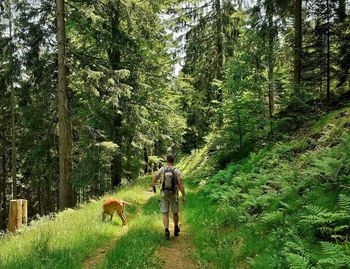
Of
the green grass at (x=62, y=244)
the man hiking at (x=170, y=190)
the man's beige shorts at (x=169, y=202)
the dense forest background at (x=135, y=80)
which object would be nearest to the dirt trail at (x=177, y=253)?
the man hiking at (x=170, y=190)

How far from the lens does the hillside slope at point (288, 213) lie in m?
5.34

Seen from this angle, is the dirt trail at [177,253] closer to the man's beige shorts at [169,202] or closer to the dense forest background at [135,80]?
the man's beige shorts at [169,202]

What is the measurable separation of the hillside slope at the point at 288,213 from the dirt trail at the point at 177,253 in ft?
0.85

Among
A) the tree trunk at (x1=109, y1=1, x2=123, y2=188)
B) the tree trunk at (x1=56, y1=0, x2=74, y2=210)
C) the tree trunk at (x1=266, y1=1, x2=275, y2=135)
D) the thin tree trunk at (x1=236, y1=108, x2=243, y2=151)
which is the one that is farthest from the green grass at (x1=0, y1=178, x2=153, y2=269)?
the tree trunk at (x1=109, y1=1, x2=123, y2=188)

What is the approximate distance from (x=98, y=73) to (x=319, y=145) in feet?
28.4

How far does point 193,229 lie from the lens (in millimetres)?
9664

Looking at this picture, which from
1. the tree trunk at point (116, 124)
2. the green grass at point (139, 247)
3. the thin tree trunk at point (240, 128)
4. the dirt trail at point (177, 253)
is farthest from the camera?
the tree trunk at point (116, 124)

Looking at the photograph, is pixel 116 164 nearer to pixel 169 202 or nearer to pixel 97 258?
pixel 169 202

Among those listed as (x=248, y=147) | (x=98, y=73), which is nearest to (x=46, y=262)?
(x=98, y=73)

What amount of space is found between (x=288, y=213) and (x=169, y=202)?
3.34m

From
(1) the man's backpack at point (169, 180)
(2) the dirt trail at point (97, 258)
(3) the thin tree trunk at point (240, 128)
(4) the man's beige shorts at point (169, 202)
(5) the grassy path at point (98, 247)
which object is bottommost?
(2) the dirt trail at point (97, 258)

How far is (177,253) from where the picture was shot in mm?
8125

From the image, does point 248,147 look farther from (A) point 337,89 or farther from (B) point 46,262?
(B) point 46,262

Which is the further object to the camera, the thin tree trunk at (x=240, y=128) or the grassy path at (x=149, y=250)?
the thin tree trunk at (x=240, y=128)
